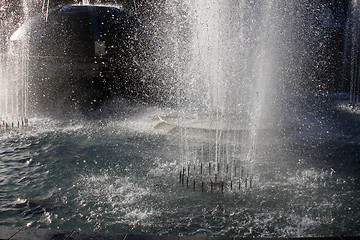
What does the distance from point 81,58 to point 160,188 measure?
7394 millimetres

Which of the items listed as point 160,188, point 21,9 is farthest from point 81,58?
point 21,9

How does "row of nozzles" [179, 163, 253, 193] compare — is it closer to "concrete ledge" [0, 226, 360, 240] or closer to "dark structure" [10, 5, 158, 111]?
"concrete ledge" [0, 226, 360, 240]

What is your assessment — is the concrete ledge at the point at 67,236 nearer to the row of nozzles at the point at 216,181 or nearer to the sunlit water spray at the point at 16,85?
the row of nozzles at the point at 216,181

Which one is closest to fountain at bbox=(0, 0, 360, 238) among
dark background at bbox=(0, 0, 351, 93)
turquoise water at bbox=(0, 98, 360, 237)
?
turquoise water at bbox=(0, 98, 360, 237)

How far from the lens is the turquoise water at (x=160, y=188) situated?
3270mm

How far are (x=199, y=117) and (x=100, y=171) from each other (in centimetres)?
327

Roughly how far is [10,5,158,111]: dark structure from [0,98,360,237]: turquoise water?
3539mm

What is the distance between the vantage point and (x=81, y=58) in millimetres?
10422

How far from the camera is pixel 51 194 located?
13.0 ft

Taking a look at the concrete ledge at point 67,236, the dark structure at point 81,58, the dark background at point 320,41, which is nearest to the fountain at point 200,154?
the dark structure at point 81,58

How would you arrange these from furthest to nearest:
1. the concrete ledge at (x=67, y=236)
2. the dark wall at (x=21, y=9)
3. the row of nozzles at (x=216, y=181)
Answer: the dark wall at (x=21, y=9)
the row of nozzles at (x=216, y=181)
the concrete ledge at (x=67, y=236)

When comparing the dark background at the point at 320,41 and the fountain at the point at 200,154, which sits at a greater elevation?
the dark background at the point at 320,41

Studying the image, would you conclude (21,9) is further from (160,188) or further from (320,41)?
(160,188)

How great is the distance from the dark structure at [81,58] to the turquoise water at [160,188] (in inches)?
139
